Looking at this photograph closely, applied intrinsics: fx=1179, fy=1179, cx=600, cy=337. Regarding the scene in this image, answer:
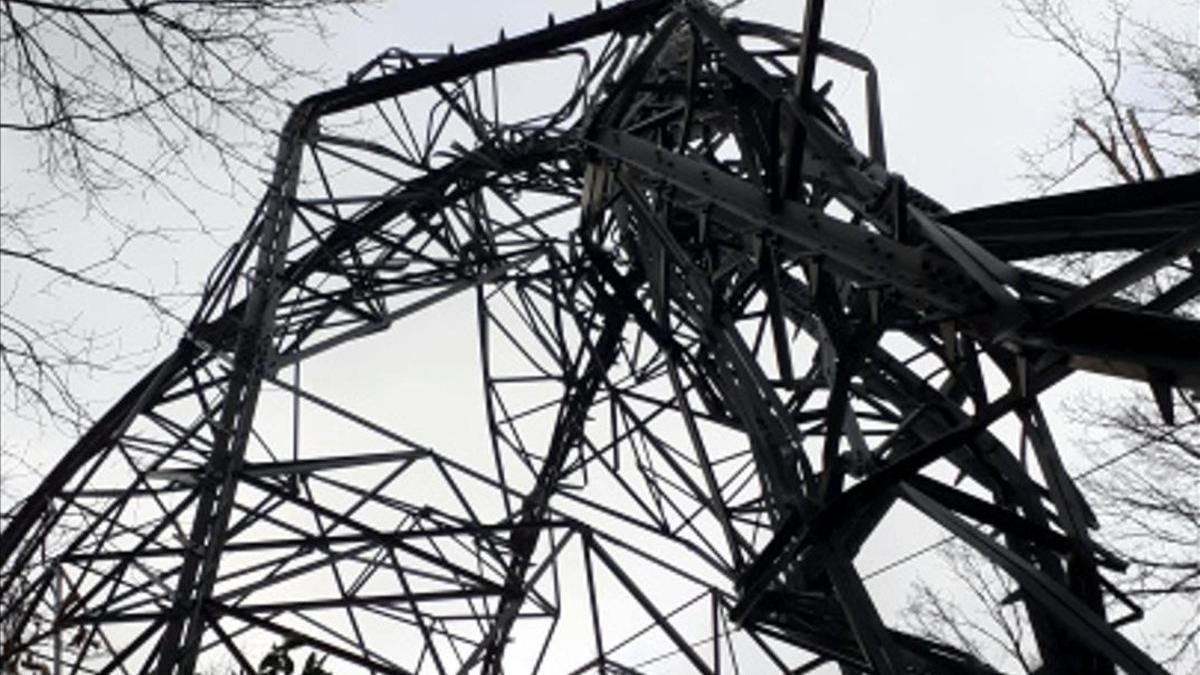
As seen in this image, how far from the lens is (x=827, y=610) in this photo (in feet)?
21.0

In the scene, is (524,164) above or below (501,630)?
above

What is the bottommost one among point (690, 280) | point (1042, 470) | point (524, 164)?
point (1042, 470)

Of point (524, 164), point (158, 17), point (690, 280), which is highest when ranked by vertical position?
point (524, 164)

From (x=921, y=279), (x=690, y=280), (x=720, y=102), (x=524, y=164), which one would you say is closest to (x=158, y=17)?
(x=921, y=279)

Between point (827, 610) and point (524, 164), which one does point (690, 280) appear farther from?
point (524, 164)

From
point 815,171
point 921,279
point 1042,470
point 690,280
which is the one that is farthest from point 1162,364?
point 690,280

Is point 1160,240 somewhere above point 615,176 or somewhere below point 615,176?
below

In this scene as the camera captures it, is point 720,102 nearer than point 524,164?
Yes

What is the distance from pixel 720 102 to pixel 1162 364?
4210 millimetres

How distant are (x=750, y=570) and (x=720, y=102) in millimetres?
3280

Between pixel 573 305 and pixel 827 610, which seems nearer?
pixel 827 610

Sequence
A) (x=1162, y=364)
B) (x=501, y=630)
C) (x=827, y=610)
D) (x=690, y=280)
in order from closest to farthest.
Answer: (x=1162, y=364) → (x=827, y=610) → (x=690, y=280) → (x=501, y=630)

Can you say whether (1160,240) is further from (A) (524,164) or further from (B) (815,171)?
(A) (524,164)

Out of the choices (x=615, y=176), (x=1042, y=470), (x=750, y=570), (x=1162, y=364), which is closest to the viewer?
(x=1162, y=364)
